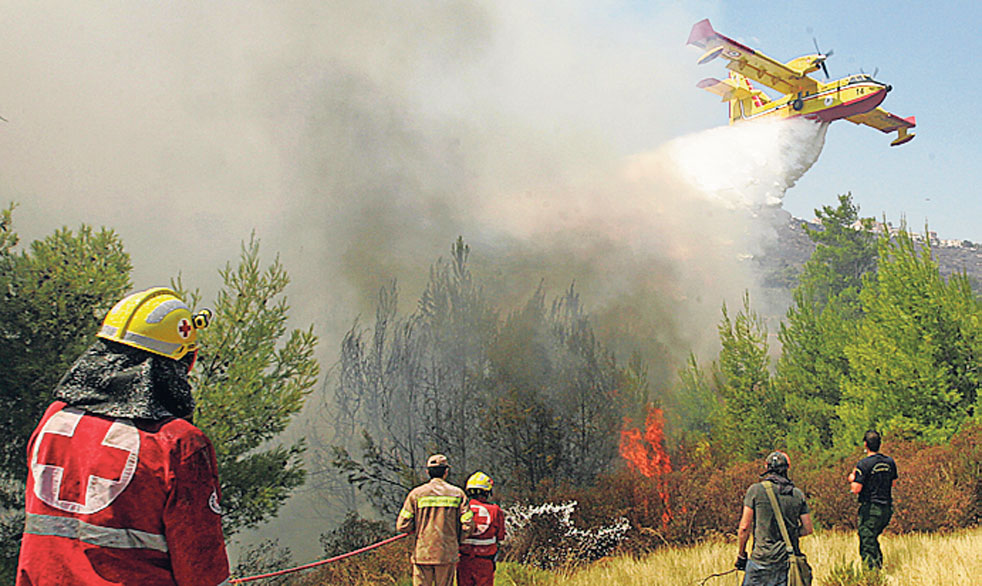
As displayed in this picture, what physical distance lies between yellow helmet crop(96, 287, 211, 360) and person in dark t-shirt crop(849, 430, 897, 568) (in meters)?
7.43

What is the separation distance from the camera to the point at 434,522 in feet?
20.1

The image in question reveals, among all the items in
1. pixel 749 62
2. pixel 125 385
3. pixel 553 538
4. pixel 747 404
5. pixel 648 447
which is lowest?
pixel 553 538

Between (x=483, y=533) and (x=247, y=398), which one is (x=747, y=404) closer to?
(x=247, y=398)

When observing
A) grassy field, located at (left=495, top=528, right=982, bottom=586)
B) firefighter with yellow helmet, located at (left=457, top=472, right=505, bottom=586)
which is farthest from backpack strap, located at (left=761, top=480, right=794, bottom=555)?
grassy field, located at (left=495, top=528, right=982, bottom=586)

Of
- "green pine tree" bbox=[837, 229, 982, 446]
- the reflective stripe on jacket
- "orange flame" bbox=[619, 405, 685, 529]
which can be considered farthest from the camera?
"orange flame" bbox=[619, 405, 685, 529]

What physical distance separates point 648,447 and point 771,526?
34.1ft

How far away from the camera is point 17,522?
10.0 metres

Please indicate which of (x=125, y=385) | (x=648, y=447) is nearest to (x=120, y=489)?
(x=125, y=385)

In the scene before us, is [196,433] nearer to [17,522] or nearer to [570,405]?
[17,522]

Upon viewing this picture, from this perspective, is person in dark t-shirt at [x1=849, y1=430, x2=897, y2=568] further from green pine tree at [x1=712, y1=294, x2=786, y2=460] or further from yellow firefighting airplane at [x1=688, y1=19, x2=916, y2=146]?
yellow firefighting airplane at [x1=688, y1=19, x2=916, y2=146]

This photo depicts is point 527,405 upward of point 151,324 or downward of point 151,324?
downward

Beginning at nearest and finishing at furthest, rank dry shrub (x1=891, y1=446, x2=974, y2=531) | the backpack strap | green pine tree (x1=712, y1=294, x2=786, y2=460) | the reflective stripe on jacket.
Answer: the backpack strap, the reflective stripe on jacket, dry shrub (x1=891, y1=446, x2=974, y2=531), green pine tree (x1=712, y1=294, x2=786, y2=460)

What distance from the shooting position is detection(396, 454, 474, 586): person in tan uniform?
6.12 meters

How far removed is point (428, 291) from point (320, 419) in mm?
4505
